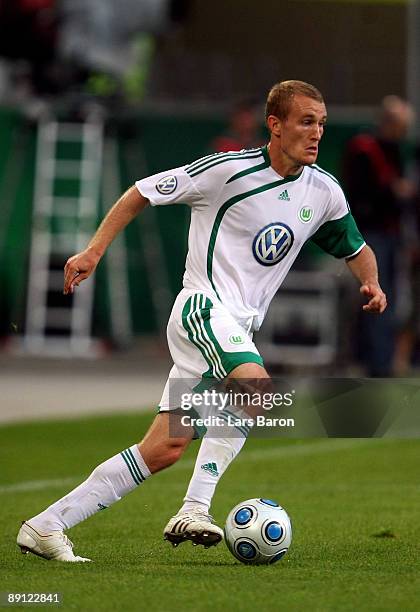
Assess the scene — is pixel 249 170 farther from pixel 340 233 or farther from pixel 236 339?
pixel 236 339

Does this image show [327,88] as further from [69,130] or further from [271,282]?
[271,282]

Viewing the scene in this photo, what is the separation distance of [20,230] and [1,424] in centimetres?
748

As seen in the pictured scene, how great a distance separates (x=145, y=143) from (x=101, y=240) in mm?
14040

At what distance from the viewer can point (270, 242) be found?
23.1 ft

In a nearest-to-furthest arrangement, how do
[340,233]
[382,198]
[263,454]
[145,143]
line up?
[340,233] < [263,454] < [382,198] < [145,143]

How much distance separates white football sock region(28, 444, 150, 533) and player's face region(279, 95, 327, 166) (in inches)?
56.3

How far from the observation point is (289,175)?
714cm

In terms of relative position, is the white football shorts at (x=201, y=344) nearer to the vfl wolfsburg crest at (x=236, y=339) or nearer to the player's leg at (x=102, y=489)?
the vfl wolfsburg crest at (x=236, y=339)

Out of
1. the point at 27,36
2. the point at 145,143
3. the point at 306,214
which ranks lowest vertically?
the point at 306,214

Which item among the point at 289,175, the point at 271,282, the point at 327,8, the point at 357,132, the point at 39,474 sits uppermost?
the point at 327,8

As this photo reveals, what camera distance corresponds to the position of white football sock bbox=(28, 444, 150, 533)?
6.88 metres

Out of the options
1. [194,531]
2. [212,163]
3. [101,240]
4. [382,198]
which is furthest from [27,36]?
[194,531]

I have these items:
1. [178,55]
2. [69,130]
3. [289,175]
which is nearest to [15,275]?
[69,130]

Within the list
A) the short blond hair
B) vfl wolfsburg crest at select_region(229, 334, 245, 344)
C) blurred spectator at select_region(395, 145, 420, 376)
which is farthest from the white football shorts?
blurred spectator at select_region(395, 145, 420, 376)
